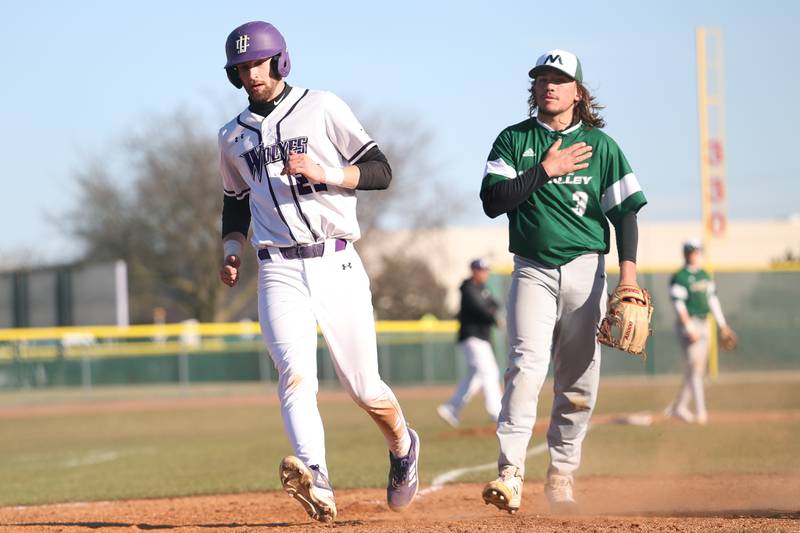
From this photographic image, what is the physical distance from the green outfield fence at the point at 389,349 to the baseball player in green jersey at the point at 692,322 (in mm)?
11018

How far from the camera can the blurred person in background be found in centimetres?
1402

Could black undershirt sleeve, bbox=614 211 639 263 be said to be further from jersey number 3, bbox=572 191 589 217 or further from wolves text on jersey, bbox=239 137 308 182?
wolves text on jersey, bbox=239 137 308 182

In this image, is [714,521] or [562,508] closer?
A: [714,521]

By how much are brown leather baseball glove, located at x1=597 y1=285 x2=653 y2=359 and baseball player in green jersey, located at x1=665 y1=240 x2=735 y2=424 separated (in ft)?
25.7

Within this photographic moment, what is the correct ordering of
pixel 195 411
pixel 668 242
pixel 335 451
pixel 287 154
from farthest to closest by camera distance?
pixel 668 242
pixel 195 411
pixel 335 451
pixel 287 154

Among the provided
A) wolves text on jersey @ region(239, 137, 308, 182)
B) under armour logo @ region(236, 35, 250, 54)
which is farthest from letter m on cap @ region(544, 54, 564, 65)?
under armour logo @ region(236, 35, 250, 54)

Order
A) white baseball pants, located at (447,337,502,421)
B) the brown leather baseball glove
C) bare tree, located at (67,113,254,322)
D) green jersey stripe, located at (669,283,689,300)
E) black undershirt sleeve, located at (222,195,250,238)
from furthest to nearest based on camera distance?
1. bare tree, located at (67,113,254,322)
2. white baseball pants, located at (447,337,502,421)
3. green jersey stripe, located at (669,283,689,300)
4. black undershirt sleeve, located at (222,195,250,238)
5. the brown leather baseball glove

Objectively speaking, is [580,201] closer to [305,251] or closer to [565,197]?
[565,197]

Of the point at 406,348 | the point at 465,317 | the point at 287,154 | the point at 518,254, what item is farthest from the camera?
the point at 406,348

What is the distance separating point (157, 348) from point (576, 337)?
24.9 meters

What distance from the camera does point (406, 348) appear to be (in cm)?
3006

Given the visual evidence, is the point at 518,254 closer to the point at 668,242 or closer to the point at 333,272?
the point at 333,272

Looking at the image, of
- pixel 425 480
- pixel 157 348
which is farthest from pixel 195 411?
pixel 425 480

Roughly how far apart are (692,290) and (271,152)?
912 cm
